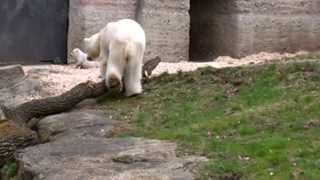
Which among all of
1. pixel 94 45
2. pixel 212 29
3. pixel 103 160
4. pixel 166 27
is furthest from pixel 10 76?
pixel 212 29

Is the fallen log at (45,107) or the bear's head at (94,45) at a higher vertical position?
the bear's head at (94,45)

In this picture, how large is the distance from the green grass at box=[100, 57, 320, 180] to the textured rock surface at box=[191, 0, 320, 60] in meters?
3.78

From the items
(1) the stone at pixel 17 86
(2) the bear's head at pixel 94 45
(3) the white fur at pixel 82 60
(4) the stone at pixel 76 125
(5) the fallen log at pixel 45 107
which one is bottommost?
(3) the white fur at pixel 82 60

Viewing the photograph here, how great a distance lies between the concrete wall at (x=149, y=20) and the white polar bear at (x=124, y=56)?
349 centimetres

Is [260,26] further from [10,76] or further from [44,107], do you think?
[44,107]

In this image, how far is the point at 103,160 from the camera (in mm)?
6449

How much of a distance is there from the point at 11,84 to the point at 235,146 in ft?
13.8

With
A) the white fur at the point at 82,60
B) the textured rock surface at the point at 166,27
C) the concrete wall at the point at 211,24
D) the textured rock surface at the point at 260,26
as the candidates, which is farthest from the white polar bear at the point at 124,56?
the textured rock surface at the point at 260,26

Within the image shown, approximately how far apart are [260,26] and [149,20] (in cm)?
178

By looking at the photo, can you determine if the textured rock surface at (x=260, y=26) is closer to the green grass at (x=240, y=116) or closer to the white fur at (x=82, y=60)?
the white fur at (x=82, y=60)

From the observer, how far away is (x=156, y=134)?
7.37 m

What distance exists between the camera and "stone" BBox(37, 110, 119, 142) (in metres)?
7.56

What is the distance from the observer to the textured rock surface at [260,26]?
13.6 m

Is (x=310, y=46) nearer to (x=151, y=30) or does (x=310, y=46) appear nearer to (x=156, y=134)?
(x=151, y=30)
